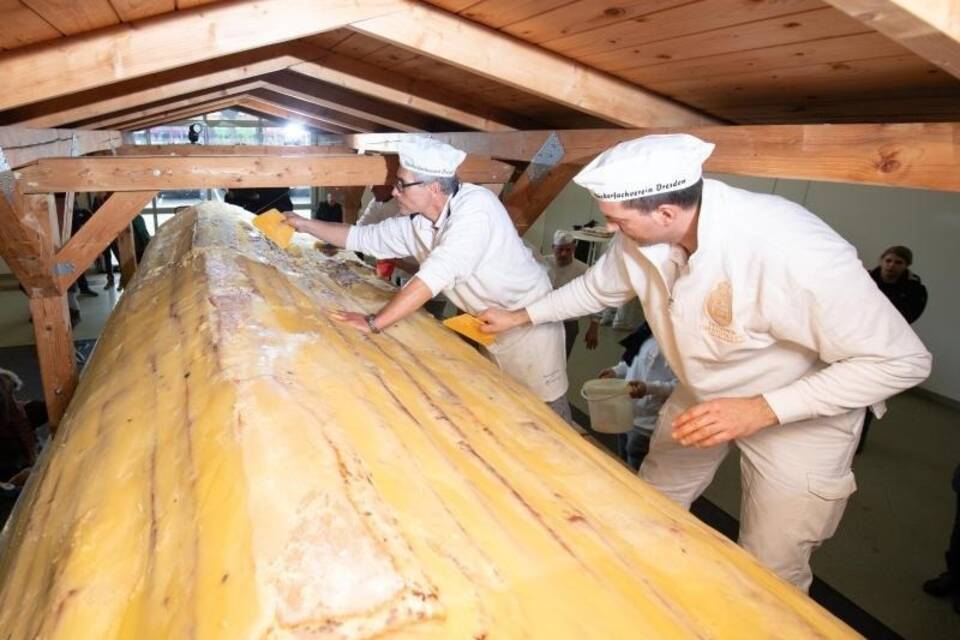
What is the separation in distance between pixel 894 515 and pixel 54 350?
538 centimetres

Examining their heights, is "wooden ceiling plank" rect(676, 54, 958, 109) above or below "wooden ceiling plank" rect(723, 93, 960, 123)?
above

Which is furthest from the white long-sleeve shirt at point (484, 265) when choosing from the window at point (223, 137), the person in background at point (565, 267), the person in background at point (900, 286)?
the window at point (223, 137)

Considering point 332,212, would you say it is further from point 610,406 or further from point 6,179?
point 610,406

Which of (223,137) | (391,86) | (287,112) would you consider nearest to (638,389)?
(391,86)

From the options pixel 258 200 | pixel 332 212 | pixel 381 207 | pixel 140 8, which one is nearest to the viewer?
pixel 140 8

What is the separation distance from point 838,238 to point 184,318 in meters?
2.10

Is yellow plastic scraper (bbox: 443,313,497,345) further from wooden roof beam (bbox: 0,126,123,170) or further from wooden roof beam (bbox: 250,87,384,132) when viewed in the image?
wooden roof beam (bbox: 250,87,384,132)

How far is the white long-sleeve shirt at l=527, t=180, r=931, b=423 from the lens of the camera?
1390 mm

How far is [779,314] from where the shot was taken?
1.49 metres

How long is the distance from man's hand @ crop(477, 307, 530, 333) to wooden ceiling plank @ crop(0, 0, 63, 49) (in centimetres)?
171

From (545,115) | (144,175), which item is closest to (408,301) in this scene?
(144,175)

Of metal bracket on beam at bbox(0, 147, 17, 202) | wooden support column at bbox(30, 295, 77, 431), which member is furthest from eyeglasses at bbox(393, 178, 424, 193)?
wooden support column at bbox(30, 295, 77, 431)

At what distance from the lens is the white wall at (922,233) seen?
5371mm

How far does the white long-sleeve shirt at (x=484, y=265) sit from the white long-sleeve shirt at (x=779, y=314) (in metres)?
0.79
